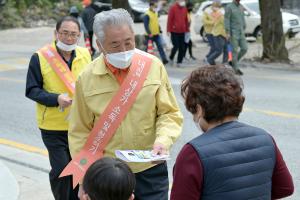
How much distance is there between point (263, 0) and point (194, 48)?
5.00 meters

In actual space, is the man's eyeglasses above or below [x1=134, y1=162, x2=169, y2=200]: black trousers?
above

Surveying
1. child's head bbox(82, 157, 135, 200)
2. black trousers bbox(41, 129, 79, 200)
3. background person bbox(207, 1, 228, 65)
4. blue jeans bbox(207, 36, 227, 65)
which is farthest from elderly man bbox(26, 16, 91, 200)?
blue jeans bbox(207, 36, 227, 65)

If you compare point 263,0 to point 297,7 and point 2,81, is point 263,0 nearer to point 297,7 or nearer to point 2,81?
point 2,81

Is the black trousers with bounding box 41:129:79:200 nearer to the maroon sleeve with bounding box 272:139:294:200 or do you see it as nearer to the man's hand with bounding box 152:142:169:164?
the man's hand with bounding box 152:142:169:164

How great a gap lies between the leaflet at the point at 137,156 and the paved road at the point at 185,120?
2743 millimetres

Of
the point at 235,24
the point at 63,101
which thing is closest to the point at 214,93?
→ the point at 63,101

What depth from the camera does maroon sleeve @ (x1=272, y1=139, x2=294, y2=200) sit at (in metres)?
2.88

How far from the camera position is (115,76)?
374 centimetres

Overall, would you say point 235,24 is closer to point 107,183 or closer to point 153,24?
point 153,24

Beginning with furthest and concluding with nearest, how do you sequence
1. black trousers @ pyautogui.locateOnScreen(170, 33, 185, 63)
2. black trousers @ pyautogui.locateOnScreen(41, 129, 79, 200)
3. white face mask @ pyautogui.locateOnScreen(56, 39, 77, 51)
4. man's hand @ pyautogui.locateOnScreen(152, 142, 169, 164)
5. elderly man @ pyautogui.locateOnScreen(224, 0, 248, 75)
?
black trousers @ pyautogui.locateOnScreen(170, 33, 185, 63) < elderly man @ pyautogui.locateOnScreen(224, 0, 248, 75) < white face mask @ pyautogui.locateOnScreen(56, 39, 77, 51) < black trousers @ pyautogui.locateOnScreen(41, 129, 79, 200) < man's hand @ pyautogui.locateOnScreen(152, 142, 169, 164)

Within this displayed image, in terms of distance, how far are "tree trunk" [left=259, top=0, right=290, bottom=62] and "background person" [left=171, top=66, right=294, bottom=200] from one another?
1360cm

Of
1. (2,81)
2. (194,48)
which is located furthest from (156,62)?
(194,48)

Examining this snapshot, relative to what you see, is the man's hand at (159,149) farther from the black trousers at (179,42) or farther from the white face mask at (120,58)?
the black trousers at (179,42)

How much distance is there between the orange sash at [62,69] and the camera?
4.78m
